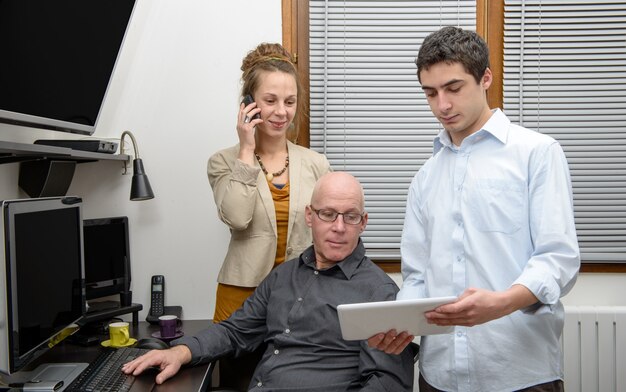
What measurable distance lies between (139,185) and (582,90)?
201cm

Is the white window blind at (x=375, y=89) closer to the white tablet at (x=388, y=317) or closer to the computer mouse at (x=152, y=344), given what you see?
the computer mouse at (x=152, y=344)

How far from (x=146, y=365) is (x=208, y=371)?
0.67ft

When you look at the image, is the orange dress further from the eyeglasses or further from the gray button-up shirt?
the eyeglasses

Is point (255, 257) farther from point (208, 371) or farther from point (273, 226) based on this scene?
point (208, 371)

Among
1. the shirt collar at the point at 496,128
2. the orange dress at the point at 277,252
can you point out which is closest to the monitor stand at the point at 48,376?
the orange dress at the point at 277,252

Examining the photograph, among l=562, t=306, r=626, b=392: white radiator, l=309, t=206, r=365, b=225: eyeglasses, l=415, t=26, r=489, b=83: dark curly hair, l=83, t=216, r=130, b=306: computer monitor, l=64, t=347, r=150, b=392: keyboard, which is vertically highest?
l=415, t=26, r=489, b=83: dark curly hair

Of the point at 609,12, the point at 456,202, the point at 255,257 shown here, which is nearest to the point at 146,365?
the point at 255,257

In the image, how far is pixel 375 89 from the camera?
2.94 metres

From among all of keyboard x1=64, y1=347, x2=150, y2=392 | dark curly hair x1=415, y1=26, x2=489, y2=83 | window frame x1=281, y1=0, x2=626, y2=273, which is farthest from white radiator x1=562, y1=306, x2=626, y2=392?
keyboard x1=64, y1=347, x2=150, y2=392

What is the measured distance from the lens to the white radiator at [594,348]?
2787 millimetres

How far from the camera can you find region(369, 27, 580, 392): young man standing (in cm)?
157

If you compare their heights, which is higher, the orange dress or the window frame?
the window frame

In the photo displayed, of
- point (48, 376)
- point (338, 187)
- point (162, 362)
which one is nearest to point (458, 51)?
point (338, 187)

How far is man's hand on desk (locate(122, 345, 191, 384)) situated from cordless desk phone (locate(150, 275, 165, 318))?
0.79 meters
